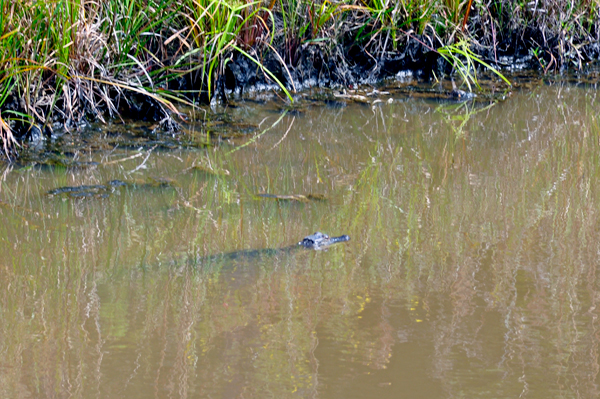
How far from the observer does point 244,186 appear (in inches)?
119

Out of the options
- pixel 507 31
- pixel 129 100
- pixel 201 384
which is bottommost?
pixel 201 384

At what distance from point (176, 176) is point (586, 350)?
196 cm

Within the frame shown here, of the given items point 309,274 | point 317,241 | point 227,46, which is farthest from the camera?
point 227,46

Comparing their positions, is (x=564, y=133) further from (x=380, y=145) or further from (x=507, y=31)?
(x=507, y=31)

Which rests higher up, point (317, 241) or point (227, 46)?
point (227, 46)

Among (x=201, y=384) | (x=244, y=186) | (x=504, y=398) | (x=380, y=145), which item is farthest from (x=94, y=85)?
(x=504, y=398)

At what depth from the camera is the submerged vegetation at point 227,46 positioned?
133 inches

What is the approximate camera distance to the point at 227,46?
3.94 m

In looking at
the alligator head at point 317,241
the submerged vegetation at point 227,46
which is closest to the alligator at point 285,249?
the alligator head at point 317,241

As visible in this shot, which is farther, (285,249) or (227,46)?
(227,46)

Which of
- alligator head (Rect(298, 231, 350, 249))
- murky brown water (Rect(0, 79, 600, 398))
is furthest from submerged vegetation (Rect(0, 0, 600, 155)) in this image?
alligator head (Rect(298, 231, 350, 249))

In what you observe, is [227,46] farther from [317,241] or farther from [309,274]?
[309,274]

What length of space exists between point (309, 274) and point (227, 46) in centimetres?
211

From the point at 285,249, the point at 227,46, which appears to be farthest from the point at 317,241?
the point at 227,46
